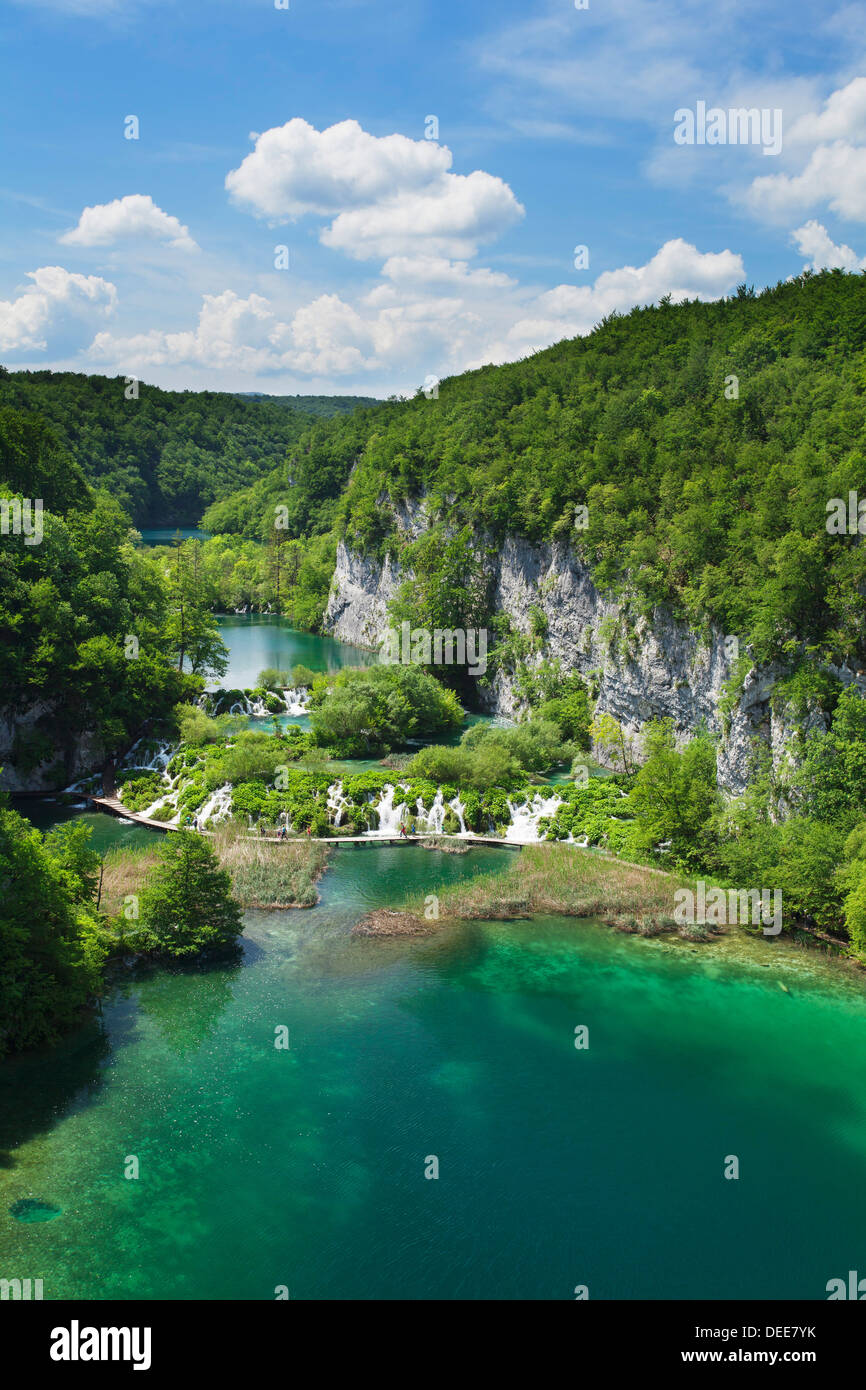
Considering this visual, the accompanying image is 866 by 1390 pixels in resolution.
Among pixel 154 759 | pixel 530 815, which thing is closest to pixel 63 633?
pixel 154 759

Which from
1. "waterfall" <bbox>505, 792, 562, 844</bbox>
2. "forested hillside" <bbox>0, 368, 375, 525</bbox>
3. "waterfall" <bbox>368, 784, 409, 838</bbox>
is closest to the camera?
"waterfall" <bbox>505, 792, 562, 844</bbox>

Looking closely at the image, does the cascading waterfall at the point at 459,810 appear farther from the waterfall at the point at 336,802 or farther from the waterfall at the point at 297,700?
the waterfall at the point at 297,700

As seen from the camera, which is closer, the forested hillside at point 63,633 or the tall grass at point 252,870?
the tall grass at point 252,870

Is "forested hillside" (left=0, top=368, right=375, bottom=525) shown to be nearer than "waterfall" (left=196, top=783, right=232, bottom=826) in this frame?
No

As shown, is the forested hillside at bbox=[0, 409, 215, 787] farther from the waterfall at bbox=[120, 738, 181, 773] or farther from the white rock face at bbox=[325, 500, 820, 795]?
the white rock face at bbox=[325, 500, 820, 795]

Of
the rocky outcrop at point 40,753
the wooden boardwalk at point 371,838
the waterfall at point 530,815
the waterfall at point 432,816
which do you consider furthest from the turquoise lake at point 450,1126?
the rocky outcrop at point 40,753

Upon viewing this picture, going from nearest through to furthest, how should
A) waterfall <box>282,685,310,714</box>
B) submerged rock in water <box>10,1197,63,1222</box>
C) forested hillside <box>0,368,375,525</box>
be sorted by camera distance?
submerged rock in water <box>10,1197,63,1222</box>, waterfall <box>282,685,310,714</box>, forested hillside <box>0,368,375,525</box>

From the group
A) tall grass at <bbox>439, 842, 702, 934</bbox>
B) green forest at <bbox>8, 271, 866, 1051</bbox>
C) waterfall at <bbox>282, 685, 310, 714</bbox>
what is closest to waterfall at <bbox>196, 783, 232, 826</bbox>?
green forest at <bbox>8, 271, 866, 1051</bbox>
